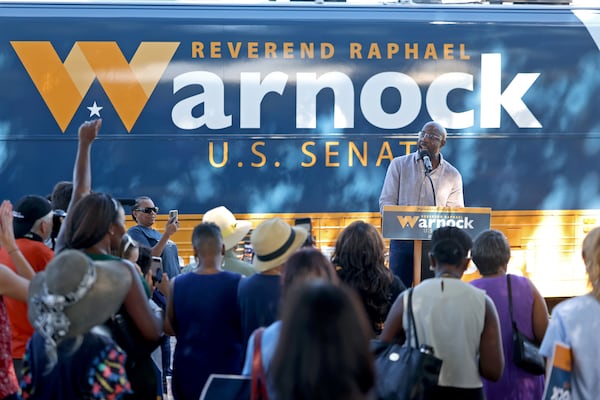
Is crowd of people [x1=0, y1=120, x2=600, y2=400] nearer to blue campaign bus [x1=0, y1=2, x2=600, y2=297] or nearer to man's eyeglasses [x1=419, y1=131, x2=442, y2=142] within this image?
man's eyeglasses [x1=419, y1=131, x2=442, y2=142]

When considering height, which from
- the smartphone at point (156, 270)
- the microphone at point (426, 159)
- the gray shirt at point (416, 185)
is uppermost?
the microphone at point (426, 159)

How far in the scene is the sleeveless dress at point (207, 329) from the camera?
4707 millimetres

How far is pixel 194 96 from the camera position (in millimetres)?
9781

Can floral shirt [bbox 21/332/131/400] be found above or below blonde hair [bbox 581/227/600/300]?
below

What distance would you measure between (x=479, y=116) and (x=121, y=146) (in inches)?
146

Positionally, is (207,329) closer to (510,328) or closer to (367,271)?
(367,271)

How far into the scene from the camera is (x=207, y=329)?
4707mm

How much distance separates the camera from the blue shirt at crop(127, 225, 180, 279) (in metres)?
7.47

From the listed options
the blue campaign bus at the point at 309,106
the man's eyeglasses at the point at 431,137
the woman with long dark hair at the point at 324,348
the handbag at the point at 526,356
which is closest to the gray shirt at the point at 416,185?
the man's eyeglasses at the point at 431,137

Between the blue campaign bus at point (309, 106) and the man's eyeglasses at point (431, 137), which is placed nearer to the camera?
the man's eyeglasses at point (431, 137)

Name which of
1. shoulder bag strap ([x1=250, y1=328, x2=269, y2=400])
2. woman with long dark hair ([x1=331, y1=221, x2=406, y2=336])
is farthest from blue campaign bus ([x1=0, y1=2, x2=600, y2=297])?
shoulder bag strap ([x1=250, y1=328, x2=269, y2=400])

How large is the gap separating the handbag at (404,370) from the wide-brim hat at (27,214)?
2.01 m

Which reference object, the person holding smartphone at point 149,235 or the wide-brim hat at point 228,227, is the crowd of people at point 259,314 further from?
the person holding smartphone at point 149,235

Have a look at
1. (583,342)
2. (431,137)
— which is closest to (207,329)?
(583,342)
